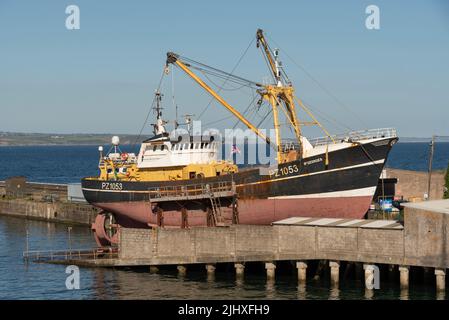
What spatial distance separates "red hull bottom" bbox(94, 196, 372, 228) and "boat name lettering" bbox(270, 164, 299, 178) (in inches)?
71.8

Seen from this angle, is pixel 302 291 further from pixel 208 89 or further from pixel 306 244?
pixel 208 89

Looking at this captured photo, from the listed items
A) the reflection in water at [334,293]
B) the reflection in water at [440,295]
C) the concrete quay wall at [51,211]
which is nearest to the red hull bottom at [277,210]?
the reflection in water at [334,293]

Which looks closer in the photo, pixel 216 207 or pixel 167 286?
pixel 167 286

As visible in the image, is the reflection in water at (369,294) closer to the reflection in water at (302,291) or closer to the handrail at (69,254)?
the reflection in water at (302,291)

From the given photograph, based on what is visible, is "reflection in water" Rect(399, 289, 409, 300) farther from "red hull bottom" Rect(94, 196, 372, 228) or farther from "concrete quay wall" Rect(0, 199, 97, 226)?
"concrete quay wall" Rect(0, 199, 97, 226)

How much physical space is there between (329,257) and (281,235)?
3124 mm

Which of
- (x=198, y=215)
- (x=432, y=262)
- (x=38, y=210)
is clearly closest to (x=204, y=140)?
(x=198, y=215)

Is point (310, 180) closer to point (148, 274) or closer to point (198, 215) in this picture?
point (198, 215)

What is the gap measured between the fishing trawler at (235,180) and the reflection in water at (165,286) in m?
7.86

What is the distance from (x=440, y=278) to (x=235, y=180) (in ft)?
62.9

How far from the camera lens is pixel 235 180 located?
190 feet

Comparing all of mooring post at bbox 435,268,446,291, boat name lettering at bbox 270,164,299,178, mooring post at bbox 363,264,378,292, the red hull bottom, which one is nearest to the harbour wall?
mooring post at bbox 435,268,446,291

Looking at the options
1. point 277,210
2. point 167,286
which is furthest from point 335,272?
point 277,210

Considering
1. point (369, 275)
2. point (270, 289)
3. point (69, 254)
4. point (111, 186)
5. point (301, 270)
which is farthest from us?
point (111, 186)
